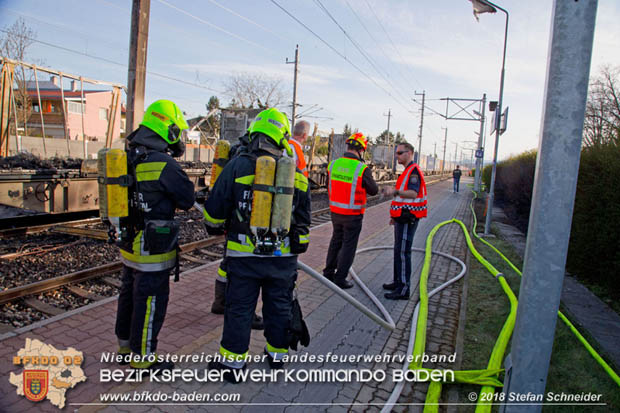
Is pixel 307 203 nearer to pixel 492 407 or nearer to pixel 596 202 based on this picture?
pixel 492 407

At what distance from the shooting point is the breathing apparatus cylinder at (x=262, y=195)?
278 centimetres

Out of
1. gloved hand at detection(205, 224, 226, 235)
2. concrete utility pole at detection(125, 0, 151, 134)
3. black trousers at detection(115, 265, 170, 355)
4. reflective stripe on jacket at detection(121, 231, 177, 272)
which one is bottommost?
black trousers at detection(115, 265, 170, 355)

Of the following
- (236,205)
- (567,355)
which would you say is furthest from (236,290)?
(567,355)

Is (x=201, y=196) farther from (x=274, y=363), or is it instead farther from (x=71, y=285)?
(x=71, y=285)

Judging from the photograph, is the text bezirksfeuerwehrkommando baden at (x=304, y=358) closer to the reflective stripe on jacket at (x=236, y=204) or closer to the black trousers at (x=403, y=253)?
the reflective stripe on jacket at (x=236, y=204)

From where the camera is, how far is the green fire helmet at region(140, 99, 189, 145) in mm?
3006

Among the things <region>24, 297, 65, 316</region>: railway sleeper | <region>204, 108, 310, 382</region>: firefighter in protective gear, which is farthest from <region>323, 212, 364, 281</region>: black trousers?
<region>24, 297, 65, 316</region>: railway sleeper

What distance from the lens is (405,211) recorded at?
16.7 ft

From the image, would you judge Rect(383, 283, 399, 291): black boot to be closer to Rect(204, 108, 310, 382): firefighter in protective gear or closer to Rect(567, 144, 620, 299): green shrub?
Rect(204, 108, 310, 382): firefighter in protective gear

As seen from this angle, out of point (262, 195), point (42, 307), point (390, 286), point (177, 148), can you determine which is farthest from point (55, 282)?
point (390, 286)

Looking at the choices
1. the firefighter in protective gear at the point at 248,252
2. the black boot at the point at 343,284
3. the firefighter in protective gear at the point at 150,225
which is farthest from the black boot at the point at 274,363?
the black boot at the point at 343,284

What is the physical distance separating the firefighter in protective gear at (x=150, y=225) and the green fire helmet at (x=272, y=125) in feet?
2.29

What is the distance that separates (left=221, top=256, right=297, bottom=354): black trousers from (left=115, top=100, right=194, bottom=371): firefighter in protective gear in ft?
1.83

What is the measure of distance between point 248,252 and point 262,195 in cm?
49
